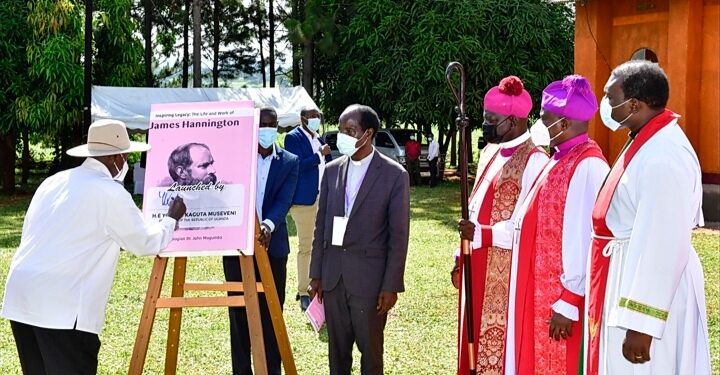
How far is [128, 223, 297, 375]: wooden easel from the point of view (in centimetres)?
552

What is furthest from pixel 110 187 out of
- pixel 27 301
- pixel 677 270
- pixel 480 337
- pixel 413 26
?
pixel 413 26

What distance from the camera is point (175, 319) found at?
5.93 meters

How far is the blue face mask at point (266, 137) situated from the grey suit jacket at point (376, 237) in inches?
50.3

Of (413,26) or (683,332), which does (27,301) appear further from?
(413,26)

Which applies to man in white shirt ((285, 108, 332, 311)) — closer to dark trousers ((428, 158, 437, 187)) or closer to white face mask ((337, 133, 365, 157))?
white face mask ((337, 133, 365, 157))

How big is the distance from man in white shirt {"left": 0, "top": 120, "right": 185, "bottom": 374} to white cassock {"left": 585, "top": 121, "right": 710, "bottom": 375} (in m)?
2.48

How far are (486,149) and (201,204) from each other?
1.86 meters

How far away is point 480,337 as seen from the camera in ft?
17.4

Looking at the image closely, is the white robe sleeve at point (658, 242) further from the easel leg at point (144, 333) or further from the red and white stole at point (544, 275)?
the easel leg at point (144, 333)

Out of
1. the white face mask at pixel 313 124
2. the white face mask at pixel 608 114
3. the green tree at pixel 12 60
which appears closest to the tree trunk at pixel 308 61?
the green tree at pixel 12 60

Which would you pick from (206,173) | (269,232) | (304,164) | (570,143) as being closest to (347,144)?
(206,173)

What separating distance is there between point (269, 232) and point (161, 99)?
60.5ft

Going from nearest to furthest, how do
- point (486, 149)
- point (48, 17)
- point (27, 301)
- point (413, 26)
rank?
point (27, 301) → point (486, 149) → point (48, 17) → point (413, 26)

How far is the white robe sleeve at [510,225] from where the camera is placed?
5.04 metres
